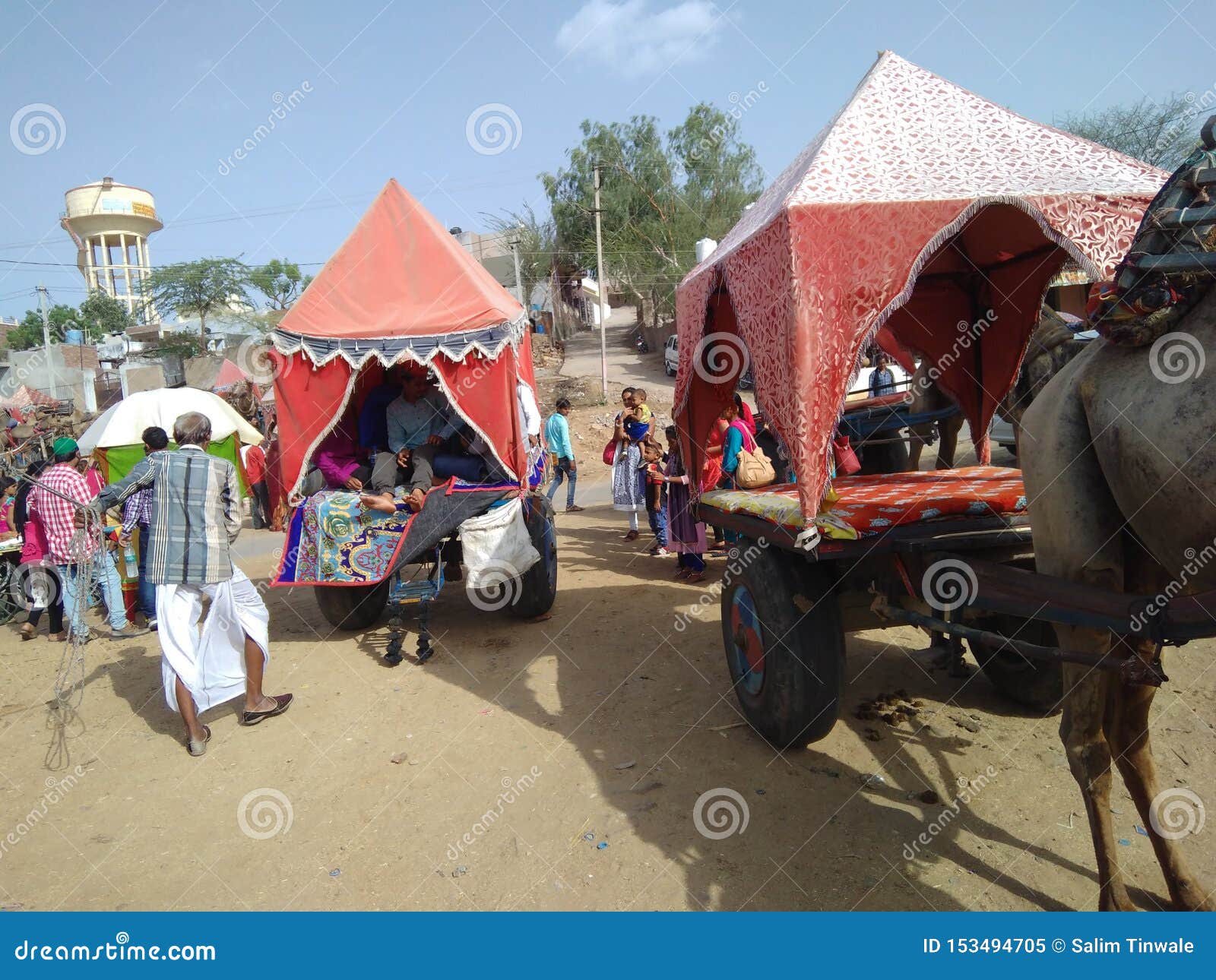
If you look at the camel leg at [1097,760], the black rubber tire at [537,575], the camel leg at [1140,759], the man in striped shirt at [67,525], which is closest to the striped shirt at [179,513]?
the black rubber tire at [537,575]

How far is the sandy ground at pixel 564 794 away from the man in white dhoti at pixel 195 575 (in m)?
0.36

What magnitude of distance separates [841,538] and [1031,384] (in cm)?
285

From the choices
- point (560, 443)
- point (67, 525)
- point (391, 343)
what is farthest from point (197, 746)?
point (560, 443)

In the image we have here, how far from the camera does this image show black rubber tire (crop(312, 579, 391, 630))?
665 cm

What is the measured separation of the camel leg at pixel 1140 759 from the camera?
9.04ft

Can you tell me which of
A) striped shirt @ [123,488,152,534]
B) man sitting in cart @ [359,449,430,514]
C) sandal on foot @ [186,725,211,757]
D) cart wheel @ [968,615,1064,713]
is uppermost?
striped shirt @ [123,488,152,534]

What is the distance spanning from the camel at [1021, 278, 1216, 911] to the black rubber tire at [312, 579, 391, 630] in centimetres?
521

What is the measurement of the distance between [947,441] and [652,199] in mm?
26816

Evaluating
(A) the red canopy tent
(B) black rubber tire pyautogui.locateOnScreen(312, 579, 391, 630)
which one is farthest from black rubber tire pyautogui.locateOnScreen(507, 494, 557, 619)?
(B) black rubber tire pyautogui.locateOnScreen(312, 579, 391, 630)

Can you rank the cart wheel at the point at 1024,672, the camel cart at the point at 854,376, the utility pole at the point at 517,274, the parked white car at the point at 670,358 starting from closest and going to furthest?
the camel cart at the point at 854,376 → the cart wheel at the point at 1024,672 → the parked white car at the point at 670,358 → the utility pole at the point at 517,274

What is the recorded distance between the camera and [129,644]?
7.06m

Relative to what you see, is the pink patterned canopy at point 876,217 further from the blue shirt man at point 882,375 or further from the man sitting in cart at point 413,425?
the blue shirt man at point 882,375

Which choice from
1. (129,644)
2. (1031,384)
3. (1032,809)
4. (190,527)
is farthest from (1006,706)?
(129,644)

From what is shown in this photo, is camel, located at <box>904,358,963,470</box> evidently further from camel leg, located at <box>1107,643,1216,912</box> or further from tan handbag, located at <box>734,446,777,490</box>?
camel leg, located at <box>1107,643,1216,912</box>
